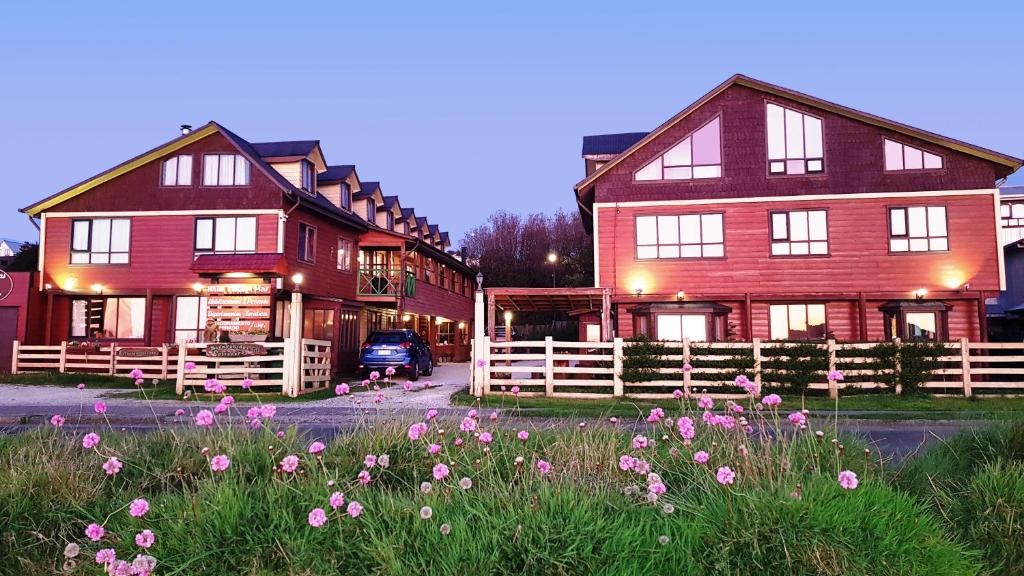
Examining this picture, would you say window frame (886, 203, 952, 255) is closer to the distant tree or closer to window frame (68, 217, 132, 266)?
window frame (68, 217, 132, 266)

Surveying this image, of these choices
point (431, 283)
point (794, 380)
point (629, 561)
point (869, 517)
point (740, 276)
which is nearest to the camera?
point (629, 561)

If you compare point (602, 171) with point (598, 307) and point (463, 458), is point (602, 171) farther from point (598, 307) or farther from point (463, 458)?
point (463, 458)

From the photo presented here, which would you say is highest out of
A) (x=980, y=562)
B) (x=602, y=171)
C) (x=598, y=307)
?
(x=602, y=171)

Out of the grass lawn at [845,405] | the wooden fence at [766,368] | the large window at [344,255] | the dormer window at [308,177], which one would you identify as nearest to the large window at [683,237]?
the wooden fence at [766,368]

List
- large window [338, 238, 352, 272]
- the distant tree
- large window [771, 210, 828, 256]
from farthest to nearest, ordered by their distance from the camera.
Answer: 1. the distant tree
2. large window [338, 238, 352, 272]
3. large window [771, 210, 828, 256]

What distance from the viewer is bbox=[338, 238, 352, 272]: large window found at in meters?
27.3

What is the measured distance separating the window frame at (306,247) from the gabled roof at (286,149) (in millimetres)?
3827

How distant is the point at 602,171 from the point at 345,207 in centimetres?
1377

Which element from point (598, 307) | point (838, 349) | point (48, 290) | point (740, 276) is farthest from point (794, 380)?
point (48, 290)

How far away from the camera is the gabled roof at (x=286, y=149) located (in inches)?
1060

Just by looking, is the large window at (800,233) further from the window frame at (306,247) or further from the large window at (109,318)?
the large window at (109,318)

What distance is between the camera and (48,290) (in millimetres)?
23516

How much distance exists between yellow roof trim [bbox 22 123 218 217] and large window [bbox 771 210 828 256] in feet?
70.1

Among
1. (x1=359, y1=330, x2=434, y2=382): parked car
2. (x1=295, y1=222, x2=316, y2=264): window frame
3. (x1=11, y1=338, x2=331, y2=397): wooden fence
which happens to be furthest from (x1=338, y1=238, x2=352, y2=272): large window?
(x1=11, y1=338, x2=331, y2=397): wooden fence
